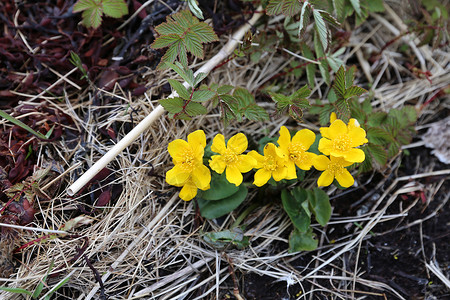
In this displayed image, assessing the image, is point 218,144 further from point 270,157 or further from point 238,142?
point 270,157

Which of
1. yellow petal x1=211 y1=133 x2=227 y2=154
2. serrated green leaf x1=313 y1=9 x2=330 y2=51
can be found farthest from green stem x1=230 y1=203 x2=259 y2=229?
serrated green leaf x1=313 y1=9 x2=330 y2=51

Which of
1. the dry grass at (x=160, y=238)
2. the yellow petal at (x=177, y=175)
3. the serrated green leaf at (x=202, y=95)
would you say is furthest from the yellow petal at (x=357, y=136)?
the yellow petal at (x=177, y=175)

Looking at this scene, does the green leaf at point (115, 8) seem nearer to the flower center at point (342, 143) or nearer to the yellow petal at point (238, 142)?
the yellow petal at point (238, 142)

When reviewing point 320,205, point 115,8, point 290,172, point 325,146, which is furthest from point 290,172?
point 115,8

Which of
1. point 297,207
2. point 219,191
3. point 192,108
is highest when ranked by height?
point 192,108

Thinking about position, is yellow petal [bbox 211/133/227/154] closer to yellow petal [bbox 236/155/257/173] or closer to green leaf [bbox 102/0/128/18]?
yellow petal [bbox 236/155/257/173]
